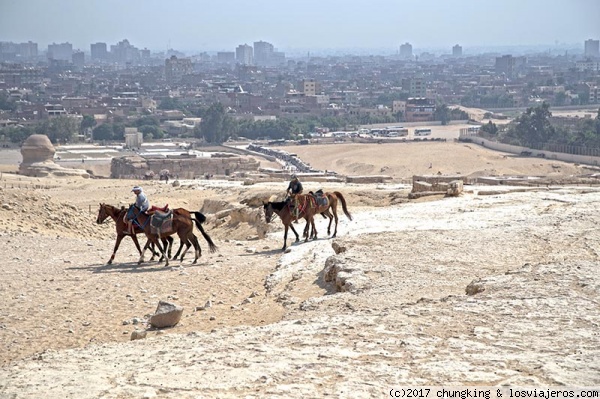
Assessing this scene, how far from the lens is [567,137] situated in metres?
61.0

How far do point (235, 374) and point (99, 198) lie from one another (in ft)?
66.5

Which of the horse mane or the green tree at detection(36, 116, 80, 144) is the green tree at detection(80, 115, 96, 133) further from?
the horse mane

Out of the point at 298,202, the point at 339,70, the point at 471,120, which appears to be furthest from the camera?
the point at 339,70

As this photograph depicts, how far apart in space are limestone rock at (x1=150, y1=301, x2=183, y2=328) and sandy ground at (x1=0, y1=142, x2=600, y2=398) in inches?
4.0

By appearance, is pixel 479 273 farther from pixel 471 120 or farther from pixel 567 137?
pixel 471 120

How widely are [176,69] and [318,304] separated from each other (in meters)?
164

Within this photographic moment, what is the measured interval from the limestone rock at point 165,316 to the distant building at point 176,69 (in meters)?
156

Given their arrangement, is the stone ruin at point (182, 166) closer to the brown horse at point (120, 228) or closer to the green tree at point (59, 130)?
the green tree at point (59, 130)

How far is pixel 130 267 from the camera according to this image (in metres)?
13.0

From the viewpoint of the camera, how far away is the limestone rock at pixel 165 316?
9.68 meters

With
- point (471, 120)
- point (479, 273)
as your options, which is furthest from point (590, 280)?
point (471, 120)

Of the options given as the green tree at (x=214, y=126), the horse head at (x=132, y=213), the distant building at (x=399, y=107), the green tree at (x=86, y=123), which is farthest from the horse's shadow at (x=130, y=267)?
the distant building at (x=399, y=107)

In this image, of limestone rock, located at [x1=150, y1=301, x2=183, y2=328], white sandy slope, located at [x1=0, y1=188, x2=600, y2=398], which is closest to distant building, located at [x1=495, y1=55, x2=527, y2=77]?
white sandy slope, located at [x1=0, y1=188, x2=600, y2=398]

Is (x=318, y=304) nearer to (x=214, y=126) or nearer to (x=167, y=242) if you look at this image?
(x=167, y=242)
